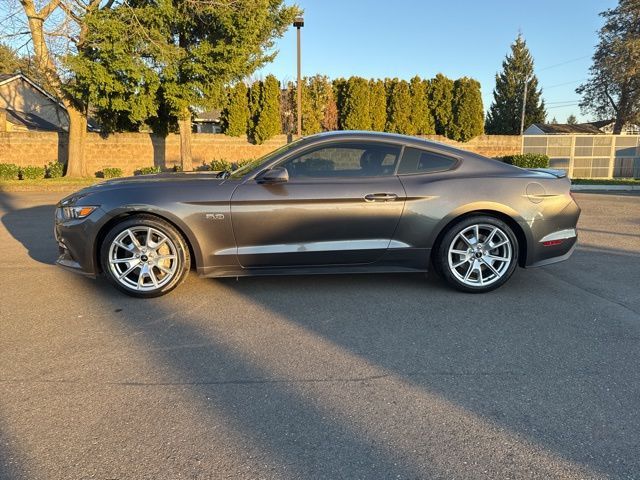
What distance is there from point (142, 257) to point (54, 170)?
663 inches

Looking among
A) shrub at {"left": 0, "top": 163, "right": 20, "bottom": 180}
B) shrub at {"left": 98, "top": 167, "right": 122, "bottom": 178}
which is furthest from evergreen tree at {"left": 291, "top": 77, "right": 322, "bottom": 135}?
shrub at {"left": 0, "top": 163, "right": 20, "bottom": 180}

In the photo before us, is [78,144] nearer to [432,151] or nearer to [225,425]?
[432,151]

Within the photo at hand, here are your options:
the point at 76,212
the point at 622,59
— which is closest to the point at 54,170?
the point at 76,212

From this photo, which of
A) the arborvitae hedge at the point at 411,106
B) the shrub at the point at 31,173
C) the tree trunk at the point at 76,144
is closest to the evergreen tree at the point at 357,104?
the arborvitae hedge at the point at 411,106

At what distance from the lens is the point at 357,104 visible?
22281 millimetres

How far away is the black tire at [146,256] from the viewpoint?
170 inches

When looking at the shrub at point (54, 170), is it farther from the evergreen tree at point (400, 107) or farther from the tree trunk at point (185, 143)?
the evergreen tree at point (400, 107)

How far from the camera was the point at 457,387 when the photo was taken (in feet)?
9.31

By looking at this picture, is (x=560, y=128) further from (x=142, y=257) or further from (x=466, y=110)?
(x=142, y=257)

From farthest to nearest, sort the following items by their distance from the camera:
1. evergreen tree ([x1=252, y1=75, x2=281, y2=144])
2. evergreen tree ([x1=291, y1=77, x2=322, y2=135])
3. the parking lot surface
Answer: evergreen tree ([x1=291, y1=77, x2=322, y2=135])
evergreen tree ([x1=252, y1=75, x2=281, y2=144])
the parking lot surface

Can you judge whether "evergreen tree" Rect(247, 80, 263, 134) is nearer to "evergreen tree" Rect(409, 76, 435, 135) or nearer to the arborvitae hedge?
the arborvitae hedge

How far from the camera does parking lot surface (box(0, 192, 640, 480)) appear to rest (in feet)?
7.25

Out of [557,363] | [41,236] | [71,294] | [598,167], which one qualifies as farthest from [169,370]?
[598,167]

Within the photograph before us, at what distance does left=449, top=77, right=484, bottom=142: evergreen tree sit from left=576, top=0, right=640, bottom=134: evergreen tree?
2170cm
